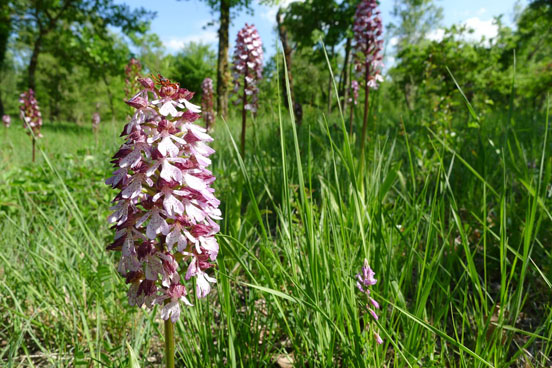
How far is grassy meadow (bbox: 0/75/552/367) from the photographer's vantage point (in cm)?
98

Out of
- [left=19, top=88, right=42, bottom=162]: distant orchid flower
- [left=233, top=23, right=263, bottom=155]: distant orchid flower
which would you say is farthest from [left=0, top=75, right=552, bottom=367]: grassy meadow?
[left=19, top=88, right=42, bottom=162]: distant orchid flower

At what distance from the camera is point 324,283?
3.61ft

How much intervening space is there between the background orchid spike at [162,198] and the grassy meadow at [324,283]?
0.10 m

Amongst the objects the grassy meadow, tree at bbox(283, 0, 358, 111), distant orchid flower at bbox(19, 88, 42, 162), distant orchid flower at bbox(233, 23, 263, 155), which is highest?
tree at bbox(283, 0, 358, 111)

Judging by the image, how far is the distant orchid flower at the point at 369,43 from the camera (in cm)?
297

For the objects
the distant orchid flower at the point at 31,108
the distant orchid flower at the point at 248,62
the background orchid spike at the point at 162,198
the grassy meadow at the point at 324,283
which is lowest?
the grassy meadow at the point at 324,283

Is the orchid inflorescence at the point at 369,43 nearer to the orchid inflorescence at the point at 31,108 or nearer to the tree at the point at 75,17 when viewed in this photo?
the orchid inflorescence at the point at 31,108

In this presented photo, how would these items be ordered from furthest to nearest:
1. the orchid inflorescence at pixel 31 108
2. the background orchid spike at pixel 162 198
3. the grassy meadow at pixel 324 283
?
the orchid inflorescence at pixel 31 108 < the grassy meadow at pixel 324 283 < the background orchid spike at pixel 162 198

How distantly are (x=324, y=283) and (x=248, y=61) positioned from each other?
245 centimetres

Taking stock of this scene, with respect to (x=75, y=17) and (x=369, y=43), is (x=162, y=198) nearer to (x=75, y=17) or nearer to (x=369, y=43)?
(x=369, y=43)

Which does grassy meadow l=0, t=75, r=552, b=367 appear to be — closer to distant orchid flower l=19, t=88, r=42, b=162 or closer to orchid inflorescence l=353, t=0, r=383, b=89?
orchid inflorescence l=353, t=0, r=383, b=89

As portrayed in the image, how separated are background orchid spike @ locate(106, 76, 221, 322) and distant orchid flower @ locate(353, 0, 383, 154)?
2.46 metres

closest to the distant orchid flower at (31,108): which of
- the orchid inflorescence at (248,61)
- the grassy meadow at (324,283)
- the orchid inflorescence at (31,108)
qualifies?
the orchid inflorescence at (31,108)

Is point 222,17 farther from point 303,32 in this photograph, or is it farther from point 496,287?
point 496,287
